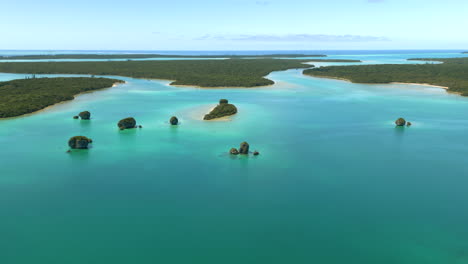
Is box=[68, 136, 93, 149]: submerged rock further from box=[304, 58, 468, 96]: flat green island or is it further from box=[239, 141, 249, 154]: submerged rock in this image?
box=[304, 58, 468, 96]: flat green island

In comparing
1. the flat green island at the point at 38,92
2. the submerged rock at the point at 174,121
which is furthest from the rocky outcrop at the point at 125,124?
the flat green island at the point at 38,92

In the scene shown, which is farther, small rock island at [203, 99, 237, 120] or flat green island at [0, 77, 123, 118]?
flat green island at [0, 77, 123, 118]

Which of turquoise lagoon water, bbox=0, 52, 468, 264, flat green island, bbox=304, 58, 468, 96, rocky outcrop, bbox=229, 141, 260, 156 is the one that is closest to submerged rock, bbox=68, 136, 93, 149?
turquoise lagoon water, bbox=0, 52, 468, 264

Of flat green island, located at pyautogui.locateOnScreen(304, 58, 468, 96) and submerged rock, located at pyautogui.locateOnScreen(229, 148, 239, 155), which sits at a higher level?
flat green island, located at pyautogui.locateOnScreen(304, 58, 468, 96)

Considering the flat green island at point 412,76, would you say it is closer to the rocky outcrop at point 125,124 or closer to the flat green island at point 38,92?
the rocky outcrop at point 125,124

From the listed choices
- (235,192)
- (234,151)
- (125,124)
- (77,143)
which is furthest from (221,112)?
(235,192)

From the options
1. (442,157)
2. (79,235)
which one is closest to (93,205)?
(79,235)
